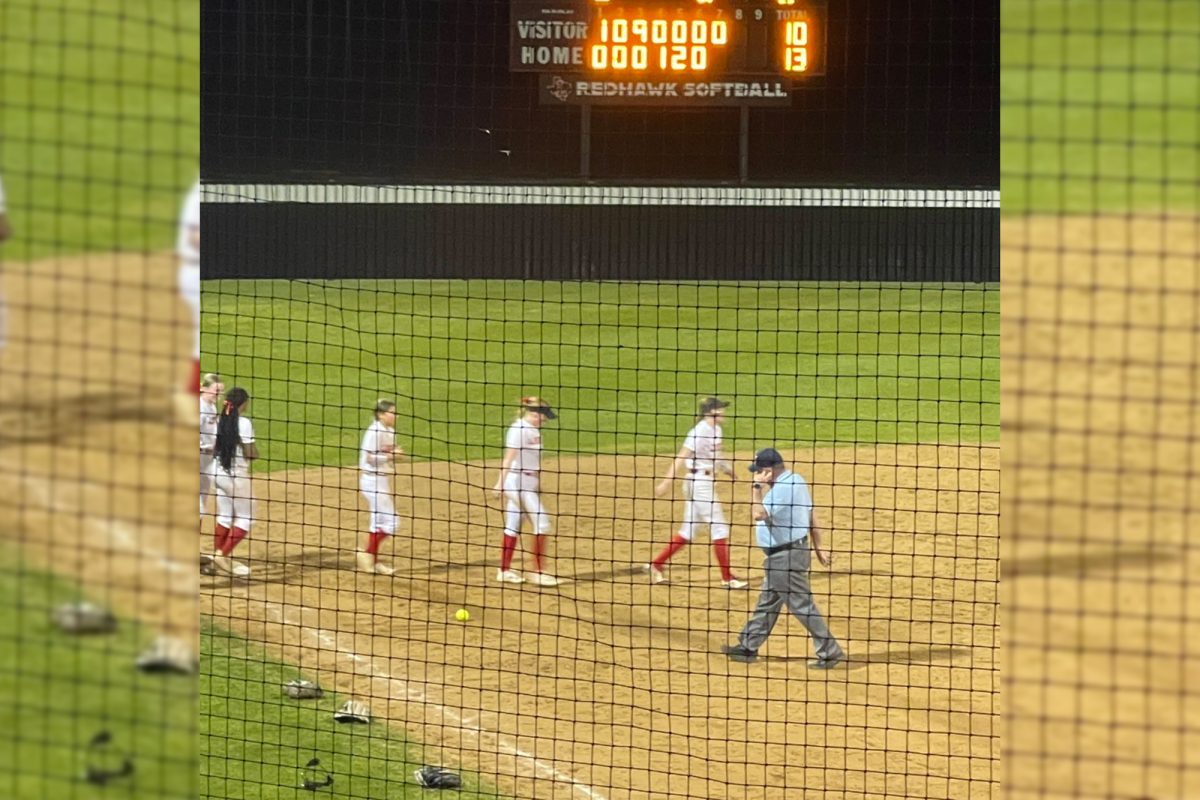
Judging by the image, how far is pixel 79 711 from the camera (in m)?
6.99

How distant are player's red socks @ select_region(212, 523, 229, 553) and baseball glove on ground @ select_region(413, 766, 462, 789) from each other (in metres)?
3.74

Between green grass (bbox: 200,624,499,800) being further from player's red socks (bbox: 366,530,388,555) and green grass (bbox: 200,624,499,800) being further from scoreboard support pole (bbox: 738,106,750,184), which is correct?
scoreboard support pole (bbox: 738,106,750,184)

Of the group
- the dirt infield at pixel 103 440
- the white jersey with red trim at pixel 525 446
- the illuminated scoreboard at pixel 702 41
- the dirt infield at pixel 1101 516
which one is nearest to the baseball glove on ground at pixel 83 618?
the dirt infield at pixel 103 440

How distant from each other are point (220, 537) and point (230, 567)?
32 cm

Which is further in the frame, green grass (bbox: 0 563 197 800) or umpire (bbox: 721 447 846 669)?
umpire (bbox: 721 447 846 669)

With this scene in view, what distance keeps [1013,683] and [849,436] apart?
6854 millimetres

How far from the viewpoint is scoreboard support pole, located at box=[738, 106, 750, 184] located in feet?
57.8

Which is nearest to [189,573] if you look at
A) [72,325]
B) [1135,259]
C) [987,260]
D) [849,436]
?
[849,436]

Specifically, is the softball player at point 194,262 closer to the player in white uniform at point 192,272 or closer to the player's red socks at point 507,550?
the player in white uniform at point 192,272

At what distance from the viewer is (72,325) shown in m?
17.6

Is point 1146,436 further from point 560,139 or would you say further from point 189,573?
point 189,573

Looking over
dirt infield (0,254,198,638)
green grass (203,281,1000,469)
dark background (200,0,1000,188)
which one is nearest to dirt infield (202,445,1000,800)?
dirt infield (0,254,198,638)

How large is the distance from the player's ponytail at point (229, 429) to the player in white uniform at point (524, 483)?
5.90 feet

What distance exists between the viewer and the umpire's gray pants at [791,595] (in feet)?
29.8
